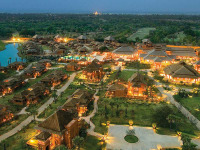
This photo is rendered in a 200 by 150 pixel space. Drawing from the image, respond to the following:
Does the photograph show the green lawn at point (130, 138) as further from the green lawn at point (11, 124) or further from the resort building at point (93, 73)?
the resort building at point (93, 73)

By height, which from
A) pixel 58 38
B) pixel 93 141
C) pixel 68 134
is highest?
pixel 58 38

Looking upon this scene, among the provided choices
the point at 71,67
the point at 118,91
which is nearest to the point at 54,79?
the point at 71,67

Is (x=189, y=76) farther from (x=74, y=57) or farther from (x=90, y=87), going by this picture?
(x=74, y=57)

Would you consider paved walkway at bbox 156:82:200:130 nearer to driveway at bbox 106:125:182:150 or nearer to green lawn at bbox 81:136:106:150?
driveway at bbox 106:125:182:150

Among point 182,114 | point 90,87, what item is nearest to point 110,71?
point 90,87

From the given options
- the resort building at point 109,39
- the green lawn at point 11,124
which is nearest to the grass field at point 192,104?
the green lawn at point 11,124

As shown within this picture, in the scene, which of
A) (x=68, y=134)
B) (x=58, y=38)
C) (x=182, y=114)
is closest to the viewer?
(x=68, y=134)

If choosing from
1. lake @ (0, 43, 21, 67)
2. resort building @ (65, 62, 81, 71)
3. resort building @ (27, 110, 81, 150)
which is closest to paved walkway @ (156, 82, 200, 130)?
resort building @ (27, 110, 81, 150)

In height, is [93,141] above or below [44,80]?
below
